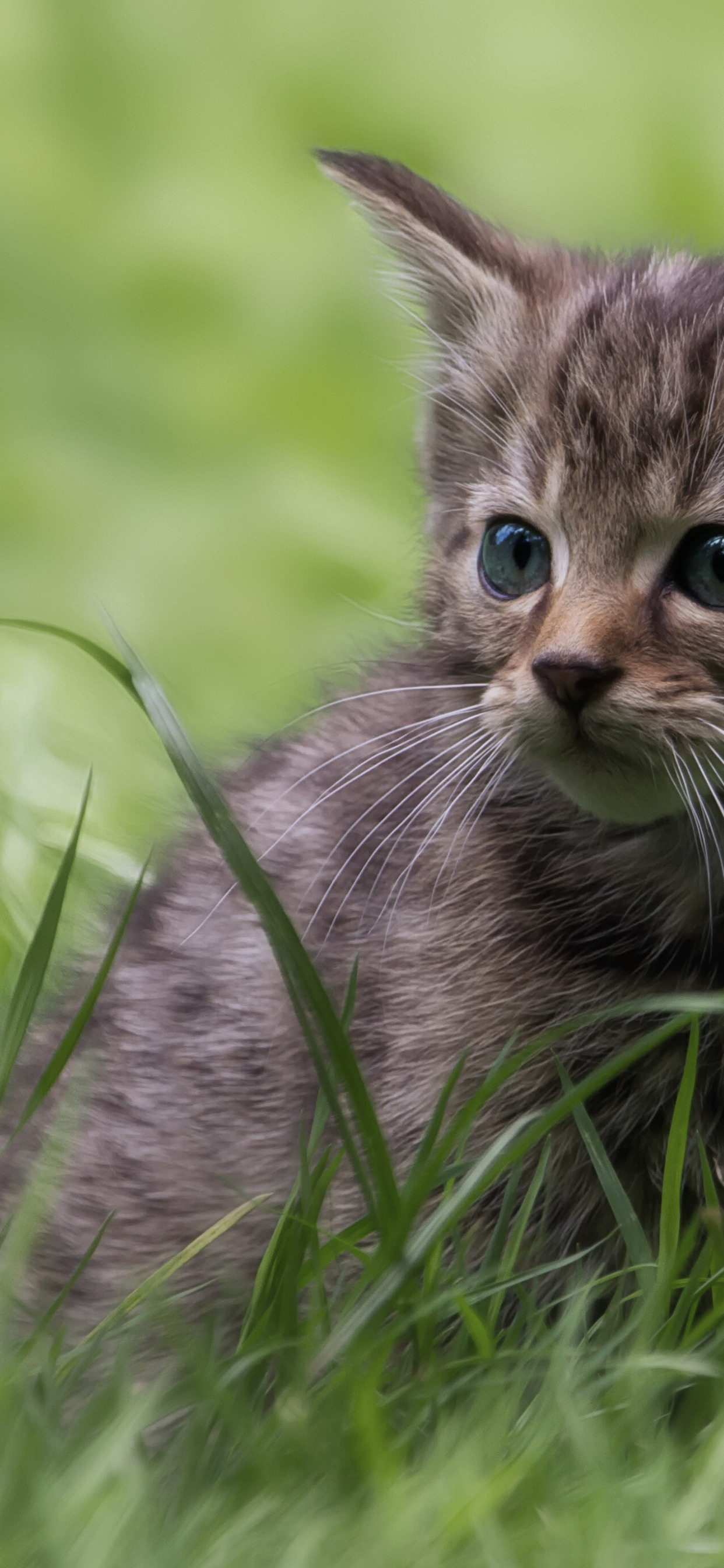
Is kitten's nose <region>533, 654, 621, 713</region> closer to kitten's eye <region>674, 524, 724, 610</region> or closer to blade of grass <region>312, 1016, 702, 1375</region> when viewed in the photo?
kitten's eye <region>674, 524, 724, 610</region>

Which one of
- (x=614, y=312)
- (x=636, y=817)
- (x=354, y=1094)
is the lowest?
(x=354, y=1094)

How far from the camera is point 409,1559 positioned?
3.39 ft

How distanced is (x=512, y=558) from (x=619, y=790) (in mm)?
273

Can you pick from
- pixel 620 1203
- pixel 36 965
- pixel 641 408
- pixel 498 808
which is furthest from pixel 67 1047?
pixel 641 408

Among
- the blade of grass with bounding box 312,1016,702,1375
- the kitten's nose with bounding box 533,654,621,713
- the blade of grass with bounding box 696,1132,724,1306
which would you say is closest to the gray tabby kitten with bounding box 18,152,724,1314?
the kitten's nose with bounding box 533,654,621,713

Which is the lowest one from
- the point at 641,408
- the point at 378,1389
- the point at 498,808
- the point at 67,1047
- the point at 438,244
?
the point at 378,1389

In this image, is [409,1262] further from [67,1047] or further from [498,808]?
[498,808]

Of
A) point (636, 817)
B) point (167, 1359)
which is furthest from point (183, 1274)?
point (636, 817)

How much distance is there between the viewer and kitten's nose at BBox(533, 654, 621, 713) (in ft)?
4.49

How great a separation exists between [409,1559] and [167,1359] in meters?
0.50

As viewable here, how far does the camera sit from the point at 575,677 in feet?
4.52

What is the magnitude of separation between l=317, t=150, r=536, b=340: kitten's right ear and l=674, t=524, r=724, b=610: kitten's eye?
0.39 m

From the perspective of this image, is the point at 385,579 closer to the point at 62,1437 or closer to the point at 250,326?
the point at 250,326

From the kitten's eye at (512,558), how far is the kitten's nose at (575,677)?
0.62 feet
